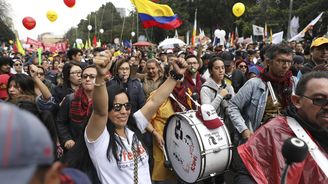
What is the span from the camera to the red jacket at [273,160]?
178 cm

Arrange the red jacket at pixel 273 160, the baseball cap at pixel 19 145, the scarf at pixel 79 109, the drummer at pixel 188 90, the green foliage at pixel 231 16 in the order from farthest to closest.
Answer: the green foliage at pixel 231 16
the drummer at pixel 188 90
the scarf at pixel 79 109
the red jacket at pixel 273 160
the baseball cap at pixel 19 145

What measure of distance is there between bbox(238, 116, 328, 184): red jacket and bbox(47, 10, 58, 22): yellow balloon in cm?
1561

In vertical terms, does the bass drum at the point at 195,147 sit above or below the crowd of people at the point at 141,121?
below

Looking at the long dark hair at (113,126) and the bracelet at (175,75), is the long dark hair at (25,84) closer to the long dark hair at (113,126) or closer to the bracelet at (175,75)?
the long dark hair at (113,126)

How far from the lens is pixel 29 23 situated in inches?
570

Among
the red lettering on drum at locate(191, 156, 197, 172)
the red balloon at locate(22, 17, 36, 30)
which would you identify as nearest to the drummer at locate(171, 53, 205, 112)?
the red lettering on drum at locate(191, 156, 197, 172)

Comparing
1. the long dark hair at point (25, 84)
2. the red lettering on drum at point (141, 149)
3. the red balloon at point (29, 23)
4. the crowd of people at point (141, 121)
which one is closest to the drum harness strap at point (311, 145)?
the crowd of people at point (141, 121)

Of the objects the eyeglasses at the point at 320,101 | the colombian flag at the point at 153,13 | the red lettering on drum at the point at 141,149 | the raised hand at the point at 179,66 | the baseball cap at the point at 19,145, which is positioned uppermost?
the colombian flag at the point at 153,13

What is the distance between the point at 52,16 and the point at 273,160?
626 inches

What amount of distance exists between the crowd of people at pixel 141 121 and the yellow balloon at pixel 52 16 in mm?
12136

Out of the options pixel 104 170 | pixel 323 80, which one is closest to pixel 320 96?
pixel 323 80

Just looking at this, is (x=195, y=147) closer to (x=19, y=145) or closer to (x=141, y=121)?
(x=141, y=121)

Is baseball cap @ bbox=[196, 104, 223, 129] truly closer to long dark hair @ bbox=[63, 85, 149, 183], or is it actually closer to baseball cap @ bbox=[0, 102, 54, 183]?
long dark hair @ bbox=[63, 85, 149, 183]

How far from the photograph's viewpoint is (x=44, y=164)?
0.75 metres
